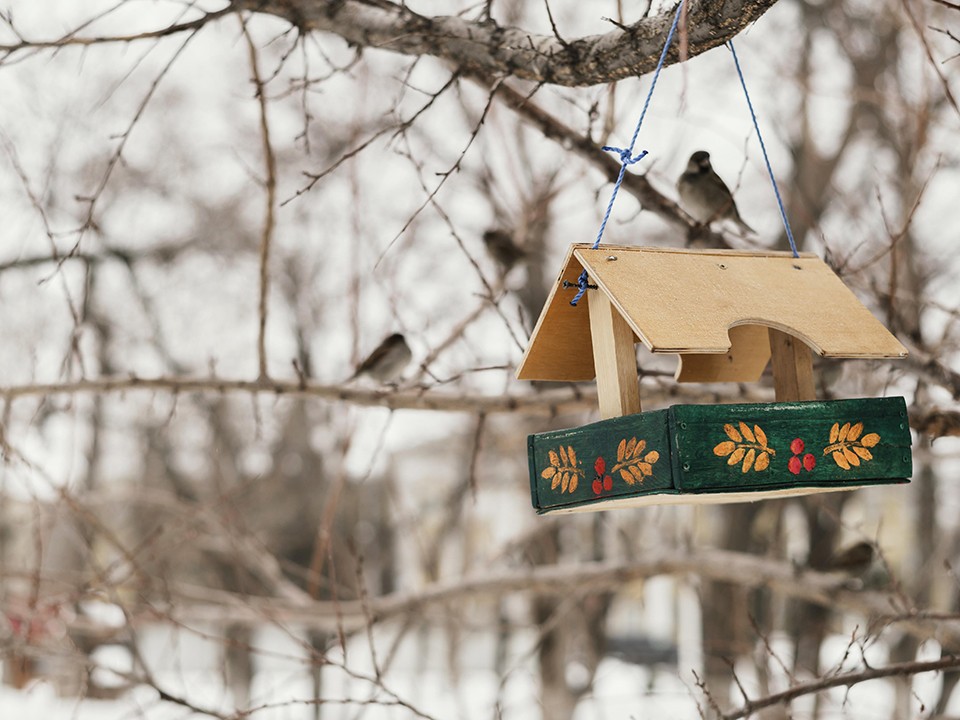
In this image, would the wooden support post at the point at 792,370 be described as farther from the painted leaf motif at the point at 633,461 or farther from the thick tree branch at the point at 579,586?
the thick tree branch at the point at 579,586

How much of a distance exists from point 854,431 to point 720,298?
14.7 inches

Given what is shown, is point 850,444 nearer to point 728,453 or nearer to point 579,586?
point 728,453

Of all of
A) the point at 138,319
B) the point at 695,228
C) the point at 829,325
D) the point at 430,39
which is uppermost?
the point at 138,319

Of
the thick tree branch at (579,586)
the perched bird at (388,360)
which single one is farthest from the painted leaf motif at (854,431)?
the perched bird at (388,360)

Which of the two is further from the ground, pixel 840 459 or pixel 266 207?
pixel 266 207

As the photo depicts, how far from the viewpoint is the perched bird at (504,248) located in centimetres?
496

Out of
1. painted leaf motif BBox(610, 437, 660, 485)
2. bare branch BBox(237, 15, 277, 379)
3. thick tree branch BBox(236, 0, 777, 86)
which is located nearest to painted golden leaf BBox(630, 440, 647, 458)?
painted leaf motif BBox(610, 437, 660, 485)

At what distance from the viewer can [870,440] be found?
2.12 metres

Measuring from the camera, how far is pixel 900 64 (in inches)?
306

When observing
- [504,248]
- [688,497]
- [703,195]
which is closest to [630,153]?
[688,497]

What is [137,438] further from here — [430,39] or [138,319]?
[430,39]

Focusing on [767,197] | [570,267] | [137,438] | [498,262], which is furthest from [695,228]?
[137,438]

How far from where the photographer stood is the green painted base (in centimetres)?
195

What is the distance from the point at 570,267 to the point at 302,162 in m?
7.80
